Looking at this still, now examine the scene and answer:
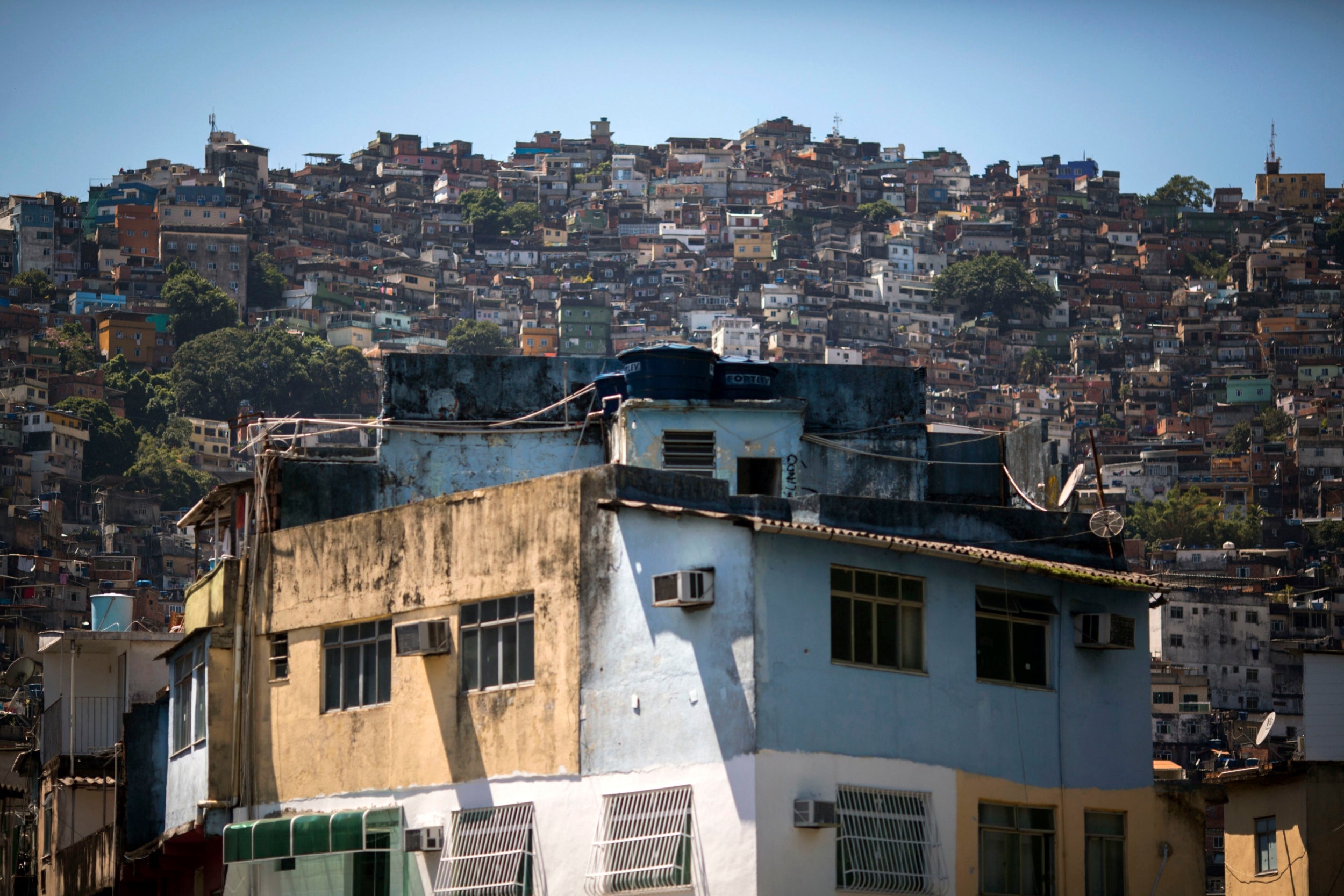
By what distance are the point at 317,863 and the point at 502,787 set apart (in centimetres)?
272

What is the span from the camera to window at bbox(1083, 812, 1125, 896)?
696 inches

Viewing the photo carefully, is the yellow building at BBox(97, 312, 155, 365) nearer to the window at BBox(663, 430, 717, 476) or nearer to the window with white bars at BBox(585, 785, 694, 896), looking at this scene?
the window at BBox(663, 430, 717, 476)

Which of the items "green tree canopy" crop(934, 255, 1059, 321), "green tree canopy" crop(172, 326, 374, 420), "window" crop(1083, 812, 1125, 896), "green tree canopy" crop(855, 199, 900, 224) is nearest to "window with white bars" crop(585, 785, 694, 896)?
"window" crop(1083, 812, 1125, 896)

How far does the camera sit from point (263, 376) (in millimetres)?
146375

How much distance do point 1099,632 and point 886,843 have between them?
11.2 ft

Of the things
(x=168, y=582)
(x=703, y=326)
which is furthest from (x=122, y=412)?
(x=703, y=326)

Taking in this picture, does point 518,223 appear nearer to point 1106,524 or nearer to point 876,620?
point 1106,524

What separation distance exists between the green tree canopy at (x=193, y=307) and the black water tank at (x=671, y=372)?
134004 mm

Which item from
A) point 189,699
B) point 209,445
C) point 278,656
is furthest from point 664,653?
point 209,445

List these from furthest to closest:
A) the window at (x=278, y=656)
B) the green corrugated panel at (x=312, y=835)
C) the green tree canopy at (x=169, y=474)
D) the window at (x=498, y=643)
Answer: the green tree canopy at (x=169, y=474) < the window at (x=278, y=656) < the green corrugated panel at (x=312, y=835) < the window at (x=498, y=643)

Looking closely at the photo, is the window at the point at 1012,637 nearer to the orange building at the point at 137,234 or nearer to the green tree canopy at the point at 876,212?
the orange building at the point at 137,234

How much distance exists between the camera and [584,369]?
80.6 feet

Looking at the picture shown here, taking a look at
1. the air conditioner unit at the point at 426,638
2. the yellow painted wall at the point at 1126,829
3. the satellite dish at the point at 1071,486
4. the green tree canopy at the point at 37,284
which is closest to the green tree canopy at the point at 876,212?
the green tree canopy at the point at 37,284

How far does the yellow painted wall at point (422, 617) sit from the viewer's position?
1664cm
